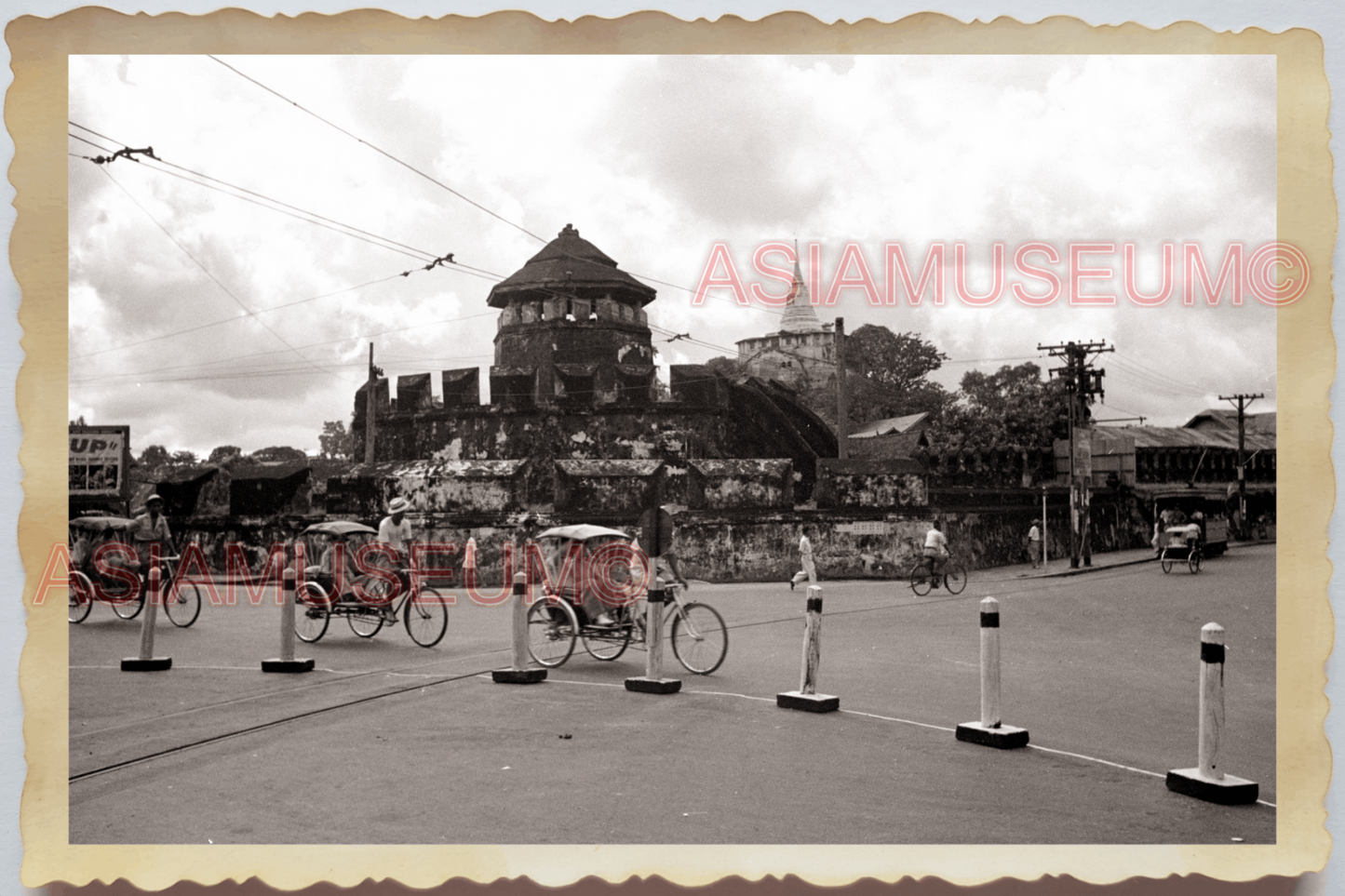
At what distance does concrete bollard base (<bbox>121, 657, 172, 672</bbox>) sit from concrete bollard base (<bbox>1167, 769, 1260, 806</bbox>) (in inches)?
266

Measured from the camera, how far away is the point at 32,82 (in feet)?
14.8

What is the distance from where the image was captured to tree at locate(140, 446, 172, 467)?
5.86 meters

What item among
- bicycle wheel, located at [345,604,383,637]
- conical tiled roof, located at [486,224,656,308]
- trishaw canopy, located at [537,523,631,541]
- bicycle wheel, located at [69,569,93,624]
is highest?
conical tiled roof, located at [486,224,656,308]

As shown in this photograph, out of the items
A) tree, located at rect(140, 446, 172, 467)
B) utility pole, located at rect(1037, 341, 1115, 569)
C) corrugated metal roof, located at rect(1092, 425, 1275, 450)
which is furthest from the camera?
utility pole, located at rect(1037, 341, 1115, 569)

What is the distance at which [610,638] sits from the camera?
322 inches

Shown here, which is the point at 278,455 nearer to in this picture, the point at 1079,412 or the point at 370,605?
the point at 370,605

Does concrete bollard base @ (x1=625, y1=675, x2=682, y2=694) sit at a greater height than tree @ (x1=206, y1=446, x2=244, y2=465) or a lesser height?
lesser

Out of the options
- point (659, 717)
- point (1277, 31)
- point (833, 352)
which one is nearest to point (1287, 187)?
point (1277, 31)

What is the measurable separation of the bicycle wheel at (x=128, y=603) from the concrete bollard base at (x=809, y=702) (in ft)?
22.8

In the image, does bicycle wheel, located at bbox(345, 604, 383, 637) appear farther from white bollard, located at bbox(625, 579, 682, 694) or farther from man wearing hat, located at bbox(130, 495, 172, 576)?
white bollard, located at bbox(625, 579, 682, 694)

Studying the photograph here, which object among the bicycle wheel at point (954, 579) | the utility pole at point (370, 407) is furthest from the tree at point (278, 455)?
the bicycle wheel at point (954, 579)

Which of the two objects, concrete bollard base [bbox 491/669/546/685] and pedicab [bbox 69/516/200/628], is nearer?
concrete bollard base [bbox 491/669/546/685]

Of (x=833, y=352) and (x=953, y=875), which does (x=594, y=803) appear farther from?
(x=833, y=352)

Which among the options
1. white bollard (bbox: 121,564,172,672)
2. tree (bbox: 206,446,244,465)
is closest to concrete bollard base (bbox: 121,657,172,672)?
white bollard (bbox: 121,564,172,672)
